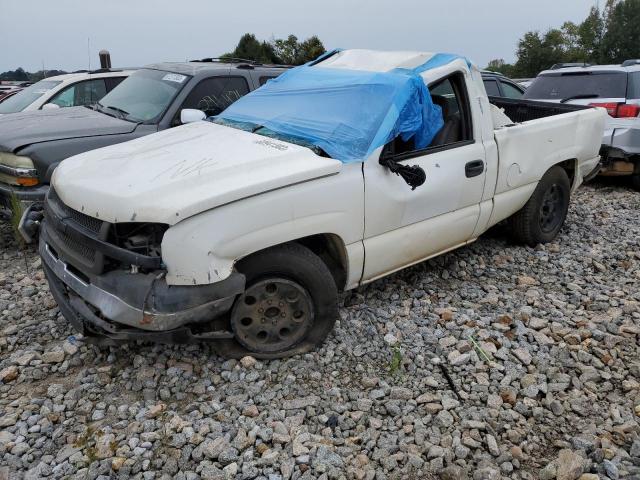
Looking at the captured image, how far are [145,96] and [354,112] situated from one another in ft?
10.4

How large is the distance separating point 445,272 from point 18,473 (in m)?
3.37

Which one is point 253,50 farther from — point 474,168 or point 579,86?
point 474,168

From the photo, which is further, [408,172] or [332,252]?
[332,252]

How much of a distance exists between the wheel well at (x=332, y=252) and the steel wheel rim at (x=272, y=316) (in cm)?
33

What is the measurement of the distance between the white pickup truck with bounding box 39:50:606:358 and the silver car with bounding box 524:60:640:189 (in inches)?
129

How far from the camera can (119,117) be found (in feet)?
19.0

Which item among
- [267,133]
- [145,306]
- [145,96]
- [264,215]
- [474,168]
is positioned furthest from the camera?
[145,96]

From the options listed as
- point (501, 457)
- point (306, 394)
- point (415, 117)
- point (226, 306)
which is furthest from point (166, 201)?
point (501, 457)

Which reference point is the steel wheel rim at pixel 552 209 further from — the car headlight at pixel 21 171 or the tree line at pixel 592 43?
the tree line at pixel 592 43

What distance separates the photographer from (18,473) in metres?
2.63

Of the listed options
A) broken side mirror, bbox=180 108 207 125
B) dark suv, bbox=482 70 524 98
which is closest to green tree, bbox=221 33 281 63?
dark suv, bbox=482 70 524 98

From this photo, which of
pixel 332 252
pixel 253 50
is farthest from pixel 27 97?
pixel 253 50

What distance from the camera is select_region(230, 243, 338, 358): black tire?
10.4ft

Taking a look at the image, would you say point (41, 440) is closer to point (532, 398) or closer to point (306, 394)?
point (306, 394)
